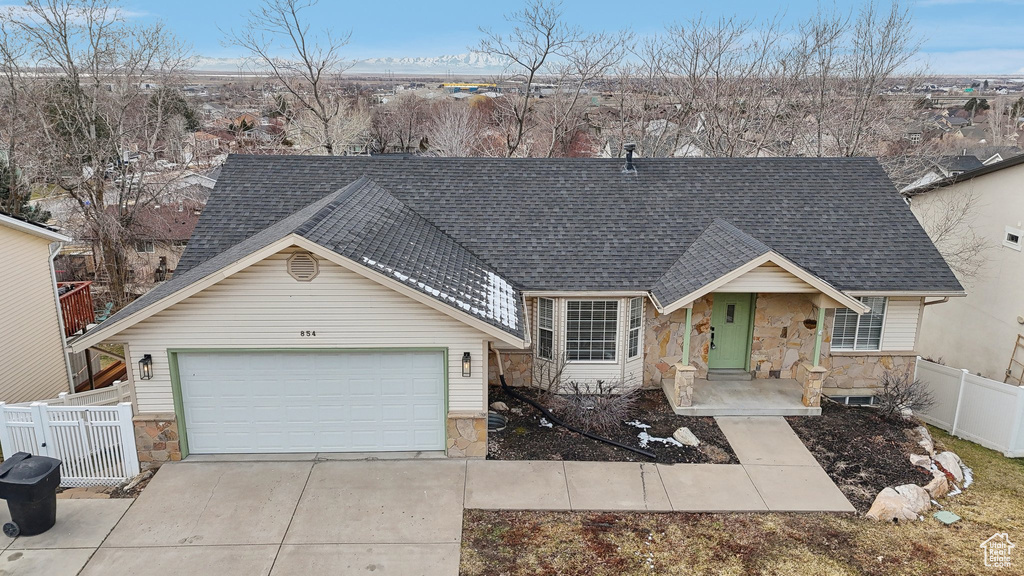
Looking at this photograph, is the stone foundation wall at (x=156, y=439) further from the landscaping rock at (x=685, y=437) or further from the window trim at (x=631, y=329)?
the landscaping rock at (x=685, y=437)

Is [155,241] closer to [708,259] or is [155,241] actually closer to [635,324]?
[635,324]

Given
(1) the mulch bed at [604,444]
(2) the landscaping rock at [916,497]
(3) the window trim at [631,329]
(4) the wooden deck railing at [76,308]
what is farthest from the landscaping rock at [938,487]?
(4) the wooden deck railing at [76,308]

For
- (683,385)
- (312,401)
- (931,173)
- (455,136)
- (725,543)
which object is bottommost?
(725,543)

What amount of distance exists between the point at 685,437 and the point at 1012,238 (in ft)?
38.3

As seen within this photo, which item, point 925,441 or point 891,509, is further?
point 925,441

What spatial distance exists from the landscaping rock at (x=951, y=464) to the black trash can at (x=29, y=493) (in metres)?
13.2

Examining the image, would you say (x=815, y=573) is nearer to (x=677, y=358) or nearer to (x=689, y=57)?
(x=677, y=358)

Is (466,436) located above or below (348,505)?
above

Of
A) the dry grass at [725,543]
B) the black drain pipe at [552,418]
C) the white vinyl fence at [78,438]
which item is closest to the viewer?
the dry grass at [725,543]

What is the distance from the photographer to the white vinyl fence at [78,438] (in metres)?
9.55

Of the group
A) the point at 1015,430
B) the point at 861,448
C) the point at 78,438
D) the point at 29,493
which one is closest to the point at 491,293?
the point at 78,438

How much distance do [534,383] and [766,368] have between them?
484 centimetres

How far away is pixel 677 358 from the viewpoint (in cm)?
1326

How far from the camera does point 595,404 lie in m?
11.7
